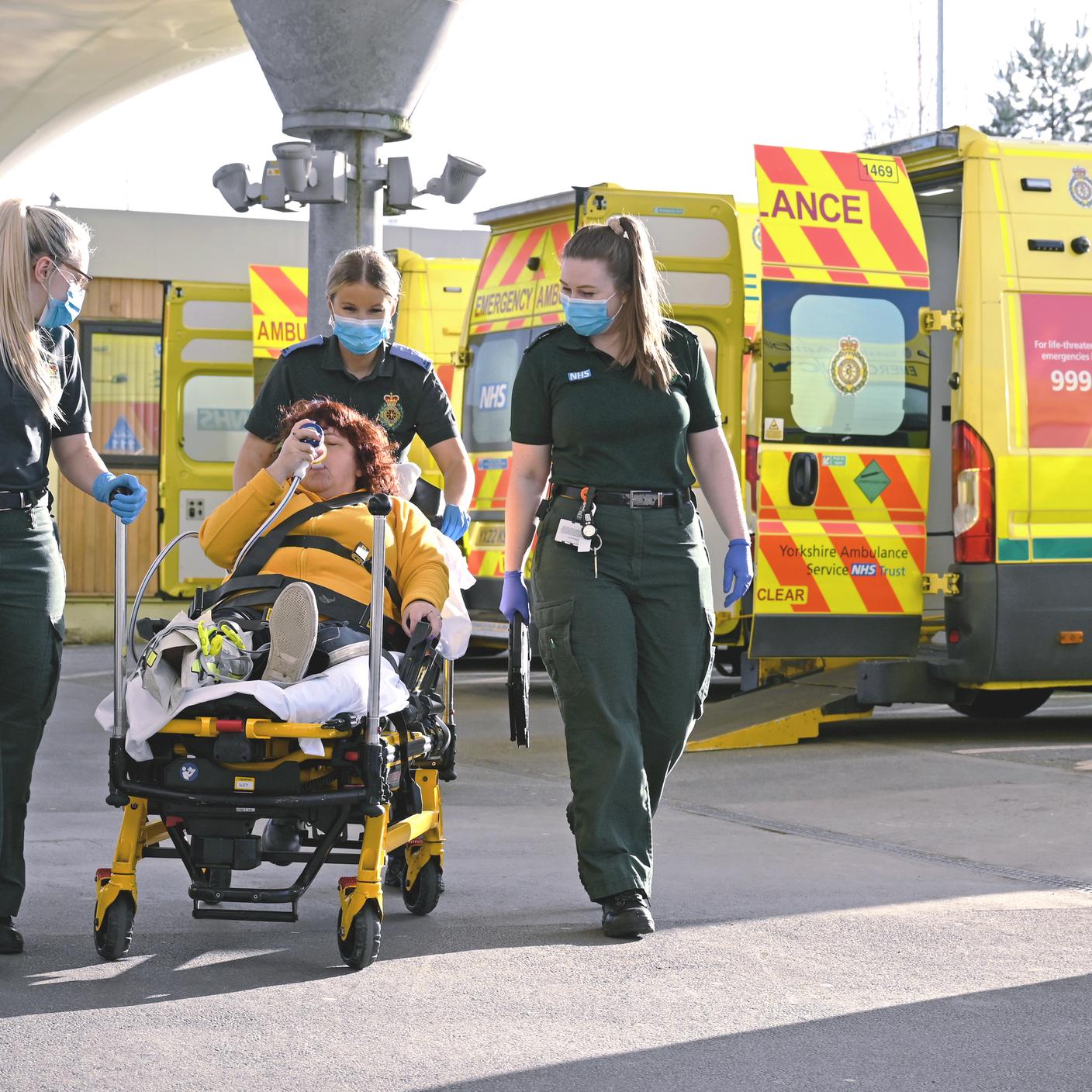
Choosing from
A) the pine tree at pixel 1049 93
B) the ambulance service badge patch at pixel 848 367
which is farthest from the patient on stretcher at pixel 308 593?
the pine tree at pixel 1049 93

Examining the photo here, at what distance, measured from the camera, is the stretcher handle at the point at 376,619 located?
182 inches

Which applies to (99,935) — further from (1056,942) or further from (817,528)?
(817,528)

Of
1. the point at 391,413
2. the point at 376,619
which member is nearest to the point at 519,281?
the point at 391,413

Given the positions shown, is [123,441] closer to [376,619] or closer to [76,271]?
[76,271]

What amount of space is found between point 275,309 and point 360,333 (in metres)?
10.0

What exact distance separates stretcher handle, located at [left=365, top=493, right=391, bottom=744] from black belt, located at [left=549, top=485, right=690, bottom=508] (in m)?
0.77

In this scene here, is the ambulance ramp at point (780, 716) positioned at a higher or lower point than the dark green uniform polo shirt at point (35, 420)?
lower

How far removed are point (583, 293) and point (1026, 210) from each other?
178 inches

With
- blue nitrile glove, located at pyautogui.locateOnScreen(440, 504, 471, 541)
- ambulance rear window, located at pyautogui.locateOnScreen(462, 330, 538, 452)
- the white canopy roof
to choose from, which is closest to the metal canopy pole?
ambulance rear window, located at pyautogui.locateOnScreen(462, 330, 538, 452)

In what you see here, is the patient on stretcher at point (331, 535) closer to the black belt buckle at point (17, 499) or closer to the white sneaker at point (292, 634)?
the white sneaker at point (292, 634)

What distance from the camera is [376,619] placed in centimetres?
465

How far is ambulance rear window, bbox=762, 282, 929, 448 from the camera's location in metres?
9.52

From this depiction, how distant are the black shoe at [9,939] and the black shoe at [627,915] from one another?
4.91 feet

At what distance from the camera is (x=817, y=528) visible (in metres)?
9.55
